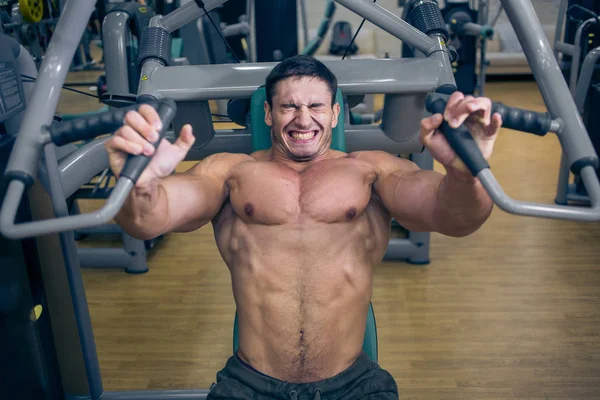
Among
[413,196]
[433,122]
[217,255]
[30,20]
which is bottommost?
[217,255]

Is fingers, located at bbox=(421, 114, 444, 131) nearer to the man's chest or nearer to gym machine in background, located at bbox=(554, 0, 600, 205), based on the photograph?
the man's chest

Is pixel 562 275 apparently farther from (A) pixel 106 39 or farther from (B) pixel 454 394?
(A) pixel 106 39

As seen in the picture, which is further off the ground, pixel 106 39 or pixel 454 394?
pixel 106 39

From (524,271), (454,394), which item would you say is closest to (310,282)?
(454,394)

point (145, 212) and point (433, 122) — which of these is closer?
point (433, 122)

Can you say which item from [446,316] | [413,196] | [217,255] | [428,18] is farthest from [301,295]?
[217,255]

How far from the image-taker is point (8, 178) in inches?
41.5

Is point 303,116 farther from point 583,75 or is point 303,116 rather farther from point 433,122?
point 583,75

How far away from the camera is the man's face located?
1.52 metres

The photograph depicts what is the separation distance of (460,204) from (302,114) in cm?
51

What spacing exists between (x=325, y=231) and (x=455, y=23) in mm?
3494

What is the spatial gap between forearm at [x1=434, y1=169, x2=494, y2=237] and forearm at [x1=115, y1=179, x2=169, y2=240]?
0.61 metres

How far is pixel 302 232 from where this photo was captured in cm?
149

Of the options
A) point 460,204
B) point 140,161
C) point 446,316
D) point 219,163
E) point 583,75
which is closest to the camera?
point 140,161
